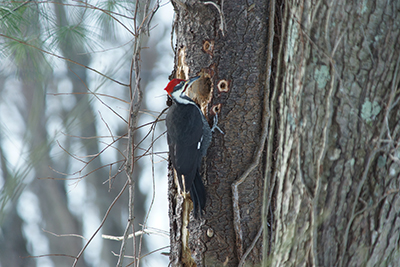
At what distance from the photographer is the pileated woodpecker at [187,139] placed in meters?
1.88

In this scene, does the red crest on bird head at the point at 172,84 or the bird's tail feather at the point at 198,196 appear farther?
the red crest on bird head at the point at 172,84

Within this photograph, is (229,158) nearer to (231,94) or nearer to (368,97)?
(231,94)

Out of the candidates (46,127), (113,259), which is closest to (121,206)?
(113,259)

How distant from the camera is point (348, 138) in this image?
1.13m

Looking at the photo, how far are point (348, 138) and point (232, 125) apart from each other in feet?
2.56

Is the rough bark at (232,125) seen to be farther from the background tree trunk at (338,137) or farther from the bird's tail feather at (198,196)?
the background tree trunk at (338,137)

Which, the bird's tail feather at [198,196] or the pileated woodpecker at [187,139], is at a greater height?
the pileated woodpecker at [187,139]

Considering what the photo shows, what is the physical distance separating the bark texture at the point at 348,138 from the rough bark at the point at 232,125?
2.07 feet

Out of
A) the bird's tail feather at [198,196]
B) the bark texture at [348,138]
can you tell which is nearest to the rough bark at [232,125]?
the bird's tail feather at [198,196]

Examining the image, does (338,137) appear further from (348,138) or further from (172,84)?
(172,84)

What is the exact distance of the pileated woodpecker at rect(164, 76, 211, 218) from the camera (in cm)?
188

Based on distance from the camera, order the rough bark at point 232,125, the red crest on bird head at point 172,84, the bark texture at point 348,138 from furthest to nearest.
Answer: the red crest on bird head at point 172,84, the rough bark at point 232,125, the bark texture at point 348,138

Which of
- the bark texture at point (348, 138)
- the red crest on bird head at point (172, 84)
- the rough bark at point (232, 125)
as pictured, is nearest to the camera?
the bark texture at point (348, 138)

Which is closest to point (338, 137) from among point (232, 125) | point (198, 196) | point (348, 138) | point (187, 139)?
point (348, 138)
